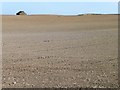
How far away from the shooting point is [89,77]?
8352 millimetres

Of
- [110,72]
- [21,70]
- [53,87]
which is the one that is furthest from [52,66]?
[53,87]

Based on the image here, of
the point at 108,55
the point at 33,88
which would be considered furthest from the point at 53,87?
the point at 108,55

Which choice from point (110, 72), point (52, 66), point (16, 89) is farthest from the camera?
point (52, 66)

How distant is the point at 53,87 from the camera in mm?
7387

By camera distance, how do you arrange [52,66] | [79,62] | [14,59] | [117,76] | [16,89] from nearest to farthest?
[16,89] → [117,76] → [52,66] → [79,62] → [14,59]

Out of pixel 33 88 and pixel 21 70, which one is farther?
pixel 21 70

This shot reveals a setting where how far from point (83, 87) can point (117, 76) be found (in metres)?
1.44

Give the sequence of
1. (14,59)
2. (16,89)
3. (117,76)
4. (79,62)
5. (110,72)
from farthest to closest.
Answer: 1. (14,59)
2. (79,62)
3. (110,72)
4. (117,76)
5. (16,89)

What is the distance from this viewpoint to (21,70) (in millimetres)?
9469

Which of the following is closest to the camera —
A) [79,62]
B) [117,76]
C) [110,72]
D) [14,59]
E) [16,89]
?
[16,89]

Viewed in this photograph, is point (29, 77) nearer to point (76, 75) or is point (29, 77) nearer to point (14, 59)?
point (76, 75)

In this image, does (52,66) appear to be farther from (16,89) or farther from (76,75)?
(16,89)

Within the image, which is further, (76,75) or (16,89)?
(76,75)

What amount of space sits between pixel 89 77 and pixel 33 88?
5.33 feet
